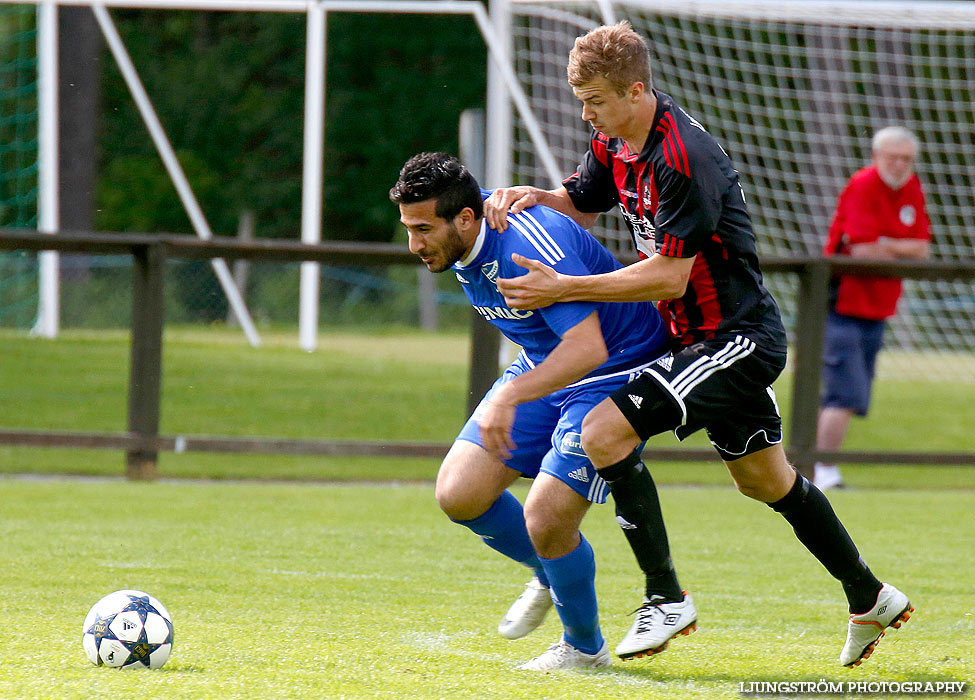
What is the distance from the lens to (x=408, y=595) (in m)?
5.05

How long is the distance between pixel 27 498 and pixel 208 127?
30891mm

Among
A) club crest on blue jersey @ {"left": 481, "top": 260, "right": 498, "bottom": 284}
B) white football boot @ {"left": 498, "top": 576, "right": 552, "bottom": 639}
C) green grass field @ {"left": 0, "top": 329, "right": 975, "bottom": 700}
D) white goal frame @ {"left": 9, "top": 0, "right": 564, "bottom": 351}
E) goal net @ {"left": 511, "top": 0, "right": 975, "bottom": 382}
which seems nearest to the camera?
green grass field @ {"left": 0, "top": 329, "right": 975, "bottom": 700}

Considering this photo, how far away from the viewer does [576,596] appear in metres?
3.90

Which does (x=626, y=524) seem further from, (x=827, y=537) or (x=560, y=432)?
(x=827, y=537)

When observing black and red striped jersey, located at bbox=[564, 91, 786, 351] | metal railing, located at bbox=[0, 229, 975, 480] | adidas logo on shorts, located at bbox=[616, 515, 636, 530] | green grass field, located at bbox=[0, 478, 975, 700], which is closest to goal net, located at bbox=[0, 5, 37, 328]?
metal railing, located at bbox=[0, 229, 975, 480]

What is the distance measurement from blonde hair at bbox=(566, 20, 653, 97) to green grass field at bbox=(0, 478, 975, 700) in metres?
1.79

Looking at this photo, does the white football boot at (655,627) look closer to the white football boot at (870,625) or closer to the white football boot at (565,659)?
the white football boot at (565,659)

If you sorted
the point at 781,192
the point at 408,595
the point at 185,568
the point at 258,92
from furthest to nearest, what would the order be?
the point at 258,92 → the point at 781,192 → the point at 185,568 → the point at 408,595

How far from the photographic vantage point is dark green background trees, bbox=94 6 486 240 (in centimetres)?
3559

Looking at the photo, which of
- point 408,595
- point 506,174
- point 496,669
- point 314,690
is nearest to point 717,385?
point 496,669

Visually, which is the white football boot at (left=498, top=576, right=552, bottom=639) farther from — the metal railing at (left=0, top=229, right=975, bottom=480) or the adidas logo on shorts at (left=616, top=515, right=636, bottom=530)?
the metal railing at (left=0, top=229, right=975, bottom=480)

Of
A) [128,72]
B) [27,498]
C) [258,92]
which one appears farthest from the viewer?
[258,92]

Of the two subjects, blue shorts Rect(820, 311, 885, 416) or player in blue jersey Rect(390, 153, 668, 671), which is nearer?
player in blue jersey Rect(390, 153, 668, 671)

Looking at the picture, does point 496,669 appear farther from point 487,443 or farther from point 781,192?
point 781,192
